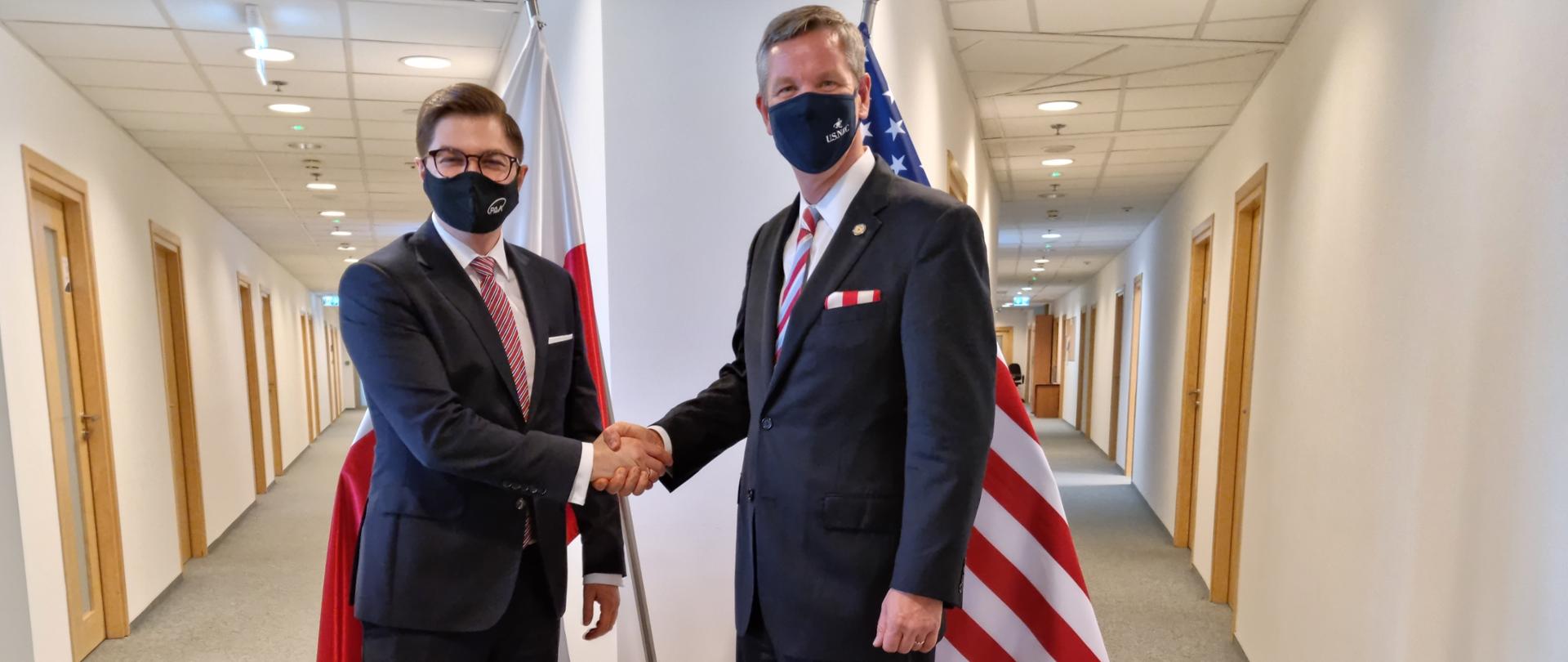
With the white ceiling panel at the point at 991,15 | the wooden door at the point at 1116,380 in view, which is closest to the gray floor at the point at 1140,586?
the wooden door at the point at 1116,380

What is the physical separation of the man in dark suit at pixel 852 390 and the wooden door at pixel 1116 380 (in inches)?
379

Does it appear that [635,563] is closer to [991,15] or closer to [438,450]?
[438,450]

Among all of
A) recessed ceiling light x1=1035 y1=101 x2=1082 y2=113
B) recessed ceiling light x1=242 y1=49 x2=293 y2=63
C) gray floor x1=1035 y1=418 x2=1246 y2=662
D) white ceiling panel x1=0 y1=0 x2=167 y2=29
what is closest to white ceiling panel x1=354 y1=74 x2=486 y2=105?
recessed ceiling light x1=242 y1=49 x2=293 y2=63

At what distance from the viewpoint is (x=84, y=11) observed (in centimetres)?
312

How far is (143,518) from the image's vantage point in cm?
455

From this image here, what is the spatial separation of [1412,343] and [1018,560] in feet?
4.21

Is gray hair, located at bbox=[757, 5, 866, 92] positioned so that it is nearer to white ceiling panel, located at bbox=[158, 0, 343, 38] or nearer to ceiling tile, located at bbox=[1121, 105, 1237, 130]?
white ceiling panel, located at bbox=[158, 0, 343, 38]

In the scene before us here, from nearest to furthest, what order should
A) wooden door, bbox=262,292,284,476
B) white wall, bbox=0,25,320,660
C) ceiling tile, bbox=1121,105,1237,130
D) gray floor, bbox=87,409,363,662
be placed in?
white wall, bbox=0,25,320,660 → gray floor, bbox=87,409,363,662 → ceiling tile, bbox=1121,105,1237,130 → wooden door, bbox=262,292,284,476

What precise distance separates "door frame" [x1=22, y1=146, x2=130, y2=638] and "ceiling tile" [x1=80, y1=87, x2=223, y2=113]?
1.42 feet

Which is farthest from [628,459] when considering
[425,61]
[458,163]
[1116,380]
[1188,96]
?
[1116,380]

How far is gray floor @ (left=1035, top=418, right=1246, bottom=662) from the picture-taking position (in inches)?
156

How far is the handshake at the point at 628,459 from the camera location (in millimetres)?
1511

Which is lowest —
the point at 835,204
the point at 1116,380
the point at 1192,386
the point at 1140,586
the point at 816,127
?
the point at 1140,586

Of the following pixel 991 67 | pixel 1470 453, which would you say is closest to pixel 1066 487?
pixel 991 67
